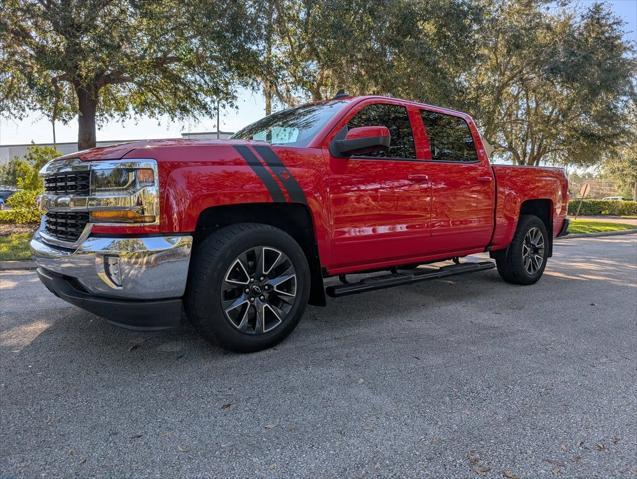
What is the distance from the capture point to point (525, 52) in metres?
17.5

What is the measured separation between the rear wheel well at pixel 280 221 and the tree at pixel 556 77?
466 inches

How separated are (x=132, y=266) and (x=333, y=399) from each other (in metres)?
1.47

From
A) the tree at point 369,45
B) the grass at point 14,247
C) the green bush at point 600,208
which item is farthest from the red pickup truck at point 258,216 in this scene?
the green bush at point 600,208

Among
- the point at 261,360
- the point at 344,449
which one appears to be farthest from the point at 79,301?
the point at 344,449

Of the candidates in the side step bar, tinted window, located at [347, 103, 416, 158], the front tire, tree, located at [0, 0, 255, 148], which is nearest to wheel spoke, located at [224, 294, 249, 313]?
the front tire

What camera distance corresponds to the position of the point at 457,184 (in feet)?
15.8

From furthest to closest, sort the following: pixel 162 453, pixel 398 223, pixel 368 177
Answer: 1. pixel 398 223
2. pixel 368 177
3. pixel 162 453

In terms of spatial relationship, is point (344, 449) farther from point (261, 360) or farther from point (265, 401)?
point (261, 360)

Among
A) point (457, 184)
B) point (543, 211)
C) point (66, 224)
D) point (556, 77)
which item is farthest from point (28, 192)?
point (556, 77)

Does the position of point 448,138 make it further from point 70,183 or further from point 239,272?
point 70,183

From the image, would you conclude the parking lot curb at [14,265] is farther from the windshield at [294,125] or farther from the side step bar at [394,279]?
the side step bar at [394,279]

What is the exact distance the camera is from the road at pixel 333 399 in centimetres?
216

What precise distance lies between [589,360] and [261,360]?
239cm

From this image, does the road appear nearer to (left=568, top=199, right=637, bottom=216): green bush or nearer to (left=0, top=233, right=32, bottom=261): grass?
(left=0, top=233, right=32, bottom=261): grass
